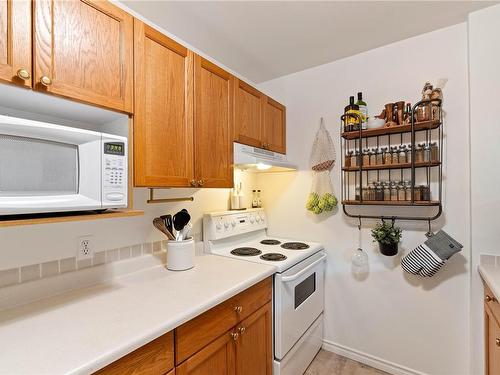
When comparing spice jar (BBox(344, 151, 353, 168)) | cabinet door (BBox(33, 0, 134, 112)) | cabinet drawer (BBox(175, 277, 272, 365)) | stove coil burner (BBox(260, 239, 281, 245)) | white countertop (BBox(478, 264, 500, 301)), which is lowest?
cabinet drawer (BBox(175, 277, 272, 365))

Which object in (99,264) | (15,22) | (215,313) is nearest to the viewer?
(15,22)

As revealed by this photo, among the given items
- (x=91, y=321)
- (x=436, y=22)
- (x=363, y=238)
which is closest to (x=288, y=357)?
(x=363, y=238)

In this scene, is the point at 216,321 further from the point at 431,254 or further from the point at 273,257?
the point at 431,254

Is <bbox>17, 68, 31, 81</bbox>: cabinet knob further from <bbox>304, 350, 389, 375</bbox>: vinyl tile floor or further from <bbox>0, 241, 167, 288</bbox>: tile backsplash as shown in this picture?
<bbox>304, 350, 389, 375</bbox>: vinyl tile floor

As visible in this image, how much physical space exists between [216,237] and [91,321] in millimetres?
986

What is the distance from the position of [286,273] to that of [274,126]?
1.20m

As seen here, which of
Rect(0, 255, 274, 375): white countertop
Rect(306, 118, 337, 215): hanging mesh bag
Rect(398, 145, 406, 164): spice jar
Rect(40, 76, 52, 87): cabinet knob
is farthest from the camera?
Rect(306, 118, 337, 215): hanging mesh bag

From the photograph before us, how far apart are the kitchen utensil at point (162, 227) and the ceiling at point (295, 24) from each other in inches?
49.0

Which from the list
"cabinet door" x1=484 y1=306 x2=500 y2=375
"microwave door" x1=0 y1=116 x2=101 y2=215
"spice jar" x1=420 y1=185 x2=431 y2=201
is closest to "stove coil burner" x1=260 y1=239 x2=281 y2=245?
"spice jar" x1=420 y1=185 x2=431 y2=201

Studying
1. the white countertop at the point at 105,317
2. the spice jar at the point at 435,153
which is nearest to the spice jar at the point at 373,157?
the spice jar at the point at 435,153

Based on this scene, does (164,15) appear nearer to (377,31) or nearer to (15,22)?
(15,22)

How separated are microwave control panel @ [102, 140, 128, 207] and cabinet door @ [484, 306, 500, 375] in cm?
176

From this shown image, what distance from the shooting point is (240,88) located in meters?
1.77

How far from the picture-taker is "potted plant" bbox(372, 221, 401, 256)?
1.69 metres
